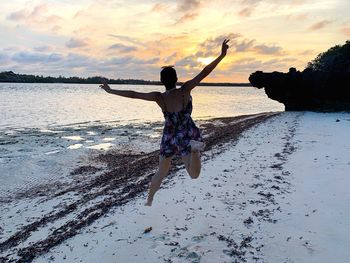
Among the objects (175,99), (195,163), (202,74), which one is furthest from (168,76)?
(195,163)

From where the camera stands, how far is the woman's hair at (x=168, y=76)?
5.71m

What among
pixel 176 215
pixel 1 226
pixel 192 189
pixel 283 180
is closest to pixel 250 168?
pixel 283 180

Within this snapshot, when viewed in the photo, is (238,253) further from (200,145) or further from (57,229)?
(57,229)

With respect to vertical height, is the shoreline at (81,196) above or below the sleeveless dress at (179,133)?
below

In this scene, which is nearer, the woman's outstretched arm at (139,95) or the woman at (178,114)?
the woman's outstretched arm at (139,95)

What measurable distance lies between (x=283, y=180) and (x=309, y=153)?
4816 mm

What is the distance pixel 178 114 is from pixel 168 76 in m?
0.66

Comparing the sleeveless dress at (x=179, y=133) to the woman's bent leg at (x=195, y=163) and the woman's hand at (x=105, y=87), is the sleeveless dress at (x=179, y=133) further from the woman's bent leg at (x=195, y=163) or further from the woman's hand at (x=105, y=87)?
the woman's hand at (x=105, y=87)

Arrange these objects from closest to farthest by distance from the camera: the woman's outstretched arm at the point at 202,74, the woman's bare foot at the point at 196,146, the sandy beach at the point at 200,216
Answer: the woman's outstretched arm at the point at 202,74, the woman's bare foot at the point at 196,146, the sandy beach at the point at 200,216

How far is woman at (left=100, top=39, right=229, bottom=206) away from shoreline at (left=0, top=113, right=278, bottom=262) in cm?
411

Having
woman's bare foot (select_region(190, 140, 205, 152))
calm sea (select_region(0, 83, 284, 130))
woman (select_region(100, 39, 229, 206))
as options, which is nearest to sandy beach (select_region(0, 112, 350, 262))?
woman (select_region(100, 39, 229, 206))

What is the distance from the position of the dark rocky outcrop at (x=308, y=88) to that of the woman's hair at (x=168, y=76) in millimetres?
37674

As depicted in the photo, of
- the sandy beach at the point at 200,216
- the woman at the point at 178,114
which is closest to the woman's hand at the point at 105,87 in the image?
the woman at the point at 178,114

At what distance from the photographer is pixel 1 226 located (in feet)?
34.9
